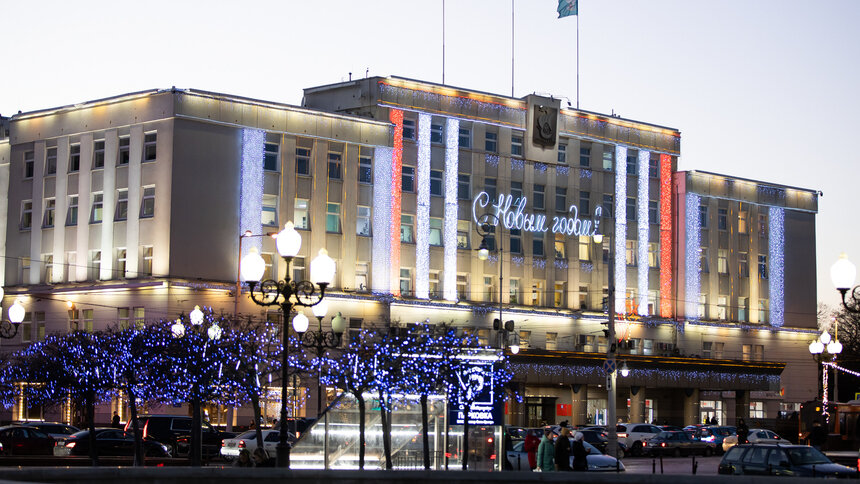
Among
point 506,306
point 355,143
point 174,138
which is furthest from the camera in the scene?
point 506,306

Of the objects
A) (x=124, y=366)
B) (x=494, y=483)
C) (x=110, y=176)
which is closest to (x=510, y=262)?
(x=110, y=176)

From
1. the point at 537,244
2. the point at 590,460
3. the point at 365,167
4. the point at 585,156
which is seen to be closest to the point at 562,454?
the point at 590,460

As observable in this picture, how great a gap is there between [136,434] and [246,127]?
3493 cm

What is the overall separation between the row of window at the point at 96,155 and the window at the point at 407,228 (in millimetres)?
15481

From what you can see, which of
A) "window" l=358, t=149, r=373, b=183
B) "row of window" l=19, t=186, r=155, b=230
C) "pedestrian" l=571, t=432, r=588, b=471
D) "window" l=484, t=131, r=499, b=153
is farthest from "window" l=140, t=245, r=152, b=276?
"pedestrian" l=571, t=432, r=588, b=471

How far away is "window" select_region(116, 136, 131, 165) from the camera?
72.9 meters

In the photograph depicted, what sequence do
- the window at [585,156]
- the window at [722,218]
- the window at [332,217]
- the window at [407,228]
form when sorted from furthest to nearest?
the window at [722,218] → the window at [585,156] → the window at [407,228] → the window at [332,217]

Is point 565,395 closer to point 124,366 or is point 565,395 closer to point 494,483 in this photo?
point 124,366

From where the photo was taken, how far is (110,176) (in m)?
73.3

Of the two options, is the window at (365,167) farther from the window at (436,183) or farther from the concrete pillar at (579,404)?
the concrete pillar at (579,404)

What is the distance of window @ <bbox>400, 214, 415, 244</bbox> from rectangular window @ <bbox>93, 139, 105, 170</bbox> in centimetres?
1760

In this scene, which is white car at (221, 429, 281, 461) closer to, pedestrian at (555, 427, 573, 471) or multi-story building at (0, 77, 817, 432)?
multi-story building at (0, 77, 817, 432)

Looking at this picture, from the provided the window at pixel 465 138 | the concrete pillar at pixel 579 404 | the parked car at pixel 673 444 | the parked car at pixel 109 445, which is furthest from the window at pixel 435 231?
the parked car at pixel 109 445

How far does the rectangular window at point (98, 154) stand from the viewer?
74188 millimetres
